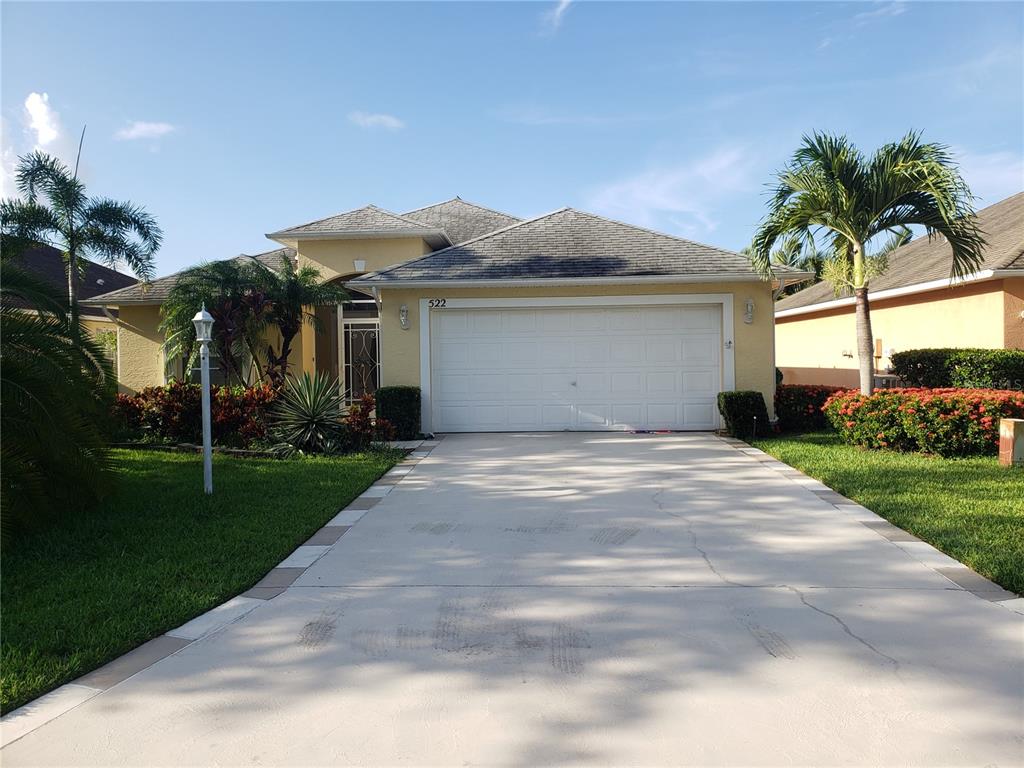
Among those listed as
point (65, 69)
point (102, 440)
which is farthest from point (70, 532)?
point (65, 69)

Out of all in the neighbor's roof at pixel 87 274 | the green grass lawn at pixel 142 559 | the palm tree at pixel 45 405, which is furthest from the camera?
the neighbor's roof at pixel 87 274

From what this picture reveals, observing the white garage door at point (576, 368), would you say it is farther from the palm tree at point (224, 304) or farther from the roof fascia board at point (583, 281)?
the palm tree at point (224, 304)

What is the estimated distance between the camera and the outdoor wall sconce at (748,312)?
1308 cm

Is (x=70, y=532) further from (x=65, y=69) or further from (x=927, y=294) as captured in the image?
(x=927, y=294)

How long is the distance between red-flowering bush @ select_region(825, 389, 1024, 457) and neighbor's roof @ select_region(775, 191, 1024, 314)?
4186mm

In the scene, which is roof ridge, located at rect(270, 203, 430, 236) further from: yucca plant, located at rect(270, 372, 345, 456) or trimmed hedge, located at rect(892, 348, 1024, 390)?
→ trimmed hedge, located at rect(892, 348, 1024, 390)

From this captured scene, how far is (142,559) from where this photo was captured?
5547mm

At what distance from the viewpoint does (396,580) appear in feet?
16.9

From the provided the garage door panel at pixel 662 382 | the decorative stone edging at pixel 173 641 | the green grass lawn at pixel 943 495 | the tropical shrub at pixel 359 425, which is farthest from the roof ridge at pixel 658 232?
the decorative stone edging at pixel 173 641

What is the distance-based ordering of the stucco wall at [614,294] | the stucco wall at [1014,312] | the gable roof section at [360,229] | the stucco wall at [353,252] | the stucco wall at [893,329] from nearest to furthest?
the stucco wall at [614,294] → the stucco wall at [1014,312] → the stucco wall at [893,329] → the gable roof section at [360,229] → the stucco wall at [353,252]

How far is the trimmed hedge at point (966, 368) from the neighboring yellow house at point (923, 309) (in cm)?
134

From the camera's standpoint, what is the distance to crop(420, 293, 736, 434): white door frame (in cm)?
1316

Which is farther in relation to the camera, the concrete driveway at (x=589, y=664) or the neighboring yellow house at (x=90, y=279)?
the neighboring yellow house at (x=90, y=279)

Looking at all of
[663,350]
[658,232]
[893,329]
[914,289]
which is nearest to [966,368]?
[914,289]
